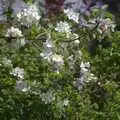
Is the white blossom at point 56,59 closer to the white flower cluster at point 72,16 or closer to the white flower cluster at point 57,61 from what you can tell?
the white flower cluster at point 57,61

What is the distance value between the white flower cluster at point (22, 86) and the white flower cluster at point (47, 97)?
102 millimetres

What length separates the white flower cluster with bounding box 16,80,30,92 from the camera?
10.7 feet

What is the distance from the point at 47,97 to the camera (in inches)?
130

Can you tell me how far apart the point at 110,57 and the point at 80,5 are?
47 cm

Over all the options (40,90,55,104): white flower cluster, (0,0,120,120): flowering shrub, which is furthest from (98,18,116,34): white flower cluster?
(40,90,55,104): white flower cluster

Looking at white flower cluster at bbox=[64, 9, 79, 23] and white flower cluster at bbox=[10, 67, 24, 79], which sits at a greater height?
white flower cluster at bbox=[64, 9, 79, 23]

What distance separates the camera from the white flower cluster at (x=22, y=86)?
3250 mm

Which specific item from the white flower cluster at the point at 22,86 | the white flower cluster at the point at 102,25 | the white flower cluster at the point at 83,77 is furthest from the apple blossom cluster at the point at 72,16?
the white flower cluster at the point at 22,86

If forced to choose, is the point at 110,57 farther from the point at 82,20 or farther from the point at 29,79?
the point at 29,79

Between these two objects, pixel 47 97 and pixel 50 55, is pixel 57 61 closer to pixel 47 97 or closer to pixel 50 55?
pixel 50 55

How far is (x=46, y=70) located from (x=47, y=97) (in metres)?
0.21

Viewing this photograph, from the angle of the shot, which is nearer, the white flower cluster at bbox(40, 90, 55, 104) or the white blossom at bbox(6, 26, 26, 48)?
the white blossom at bbox(6, 26, 26, 48)

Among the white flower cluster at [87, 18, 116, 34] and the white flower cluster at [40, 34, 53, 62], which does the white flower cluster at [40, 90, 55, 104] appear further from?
the white flower cluster at [87, 18, 116, 34]

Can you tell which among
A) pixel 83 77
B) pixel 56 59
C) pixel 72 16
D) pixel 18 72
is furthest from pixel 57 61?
pixel 72 16
